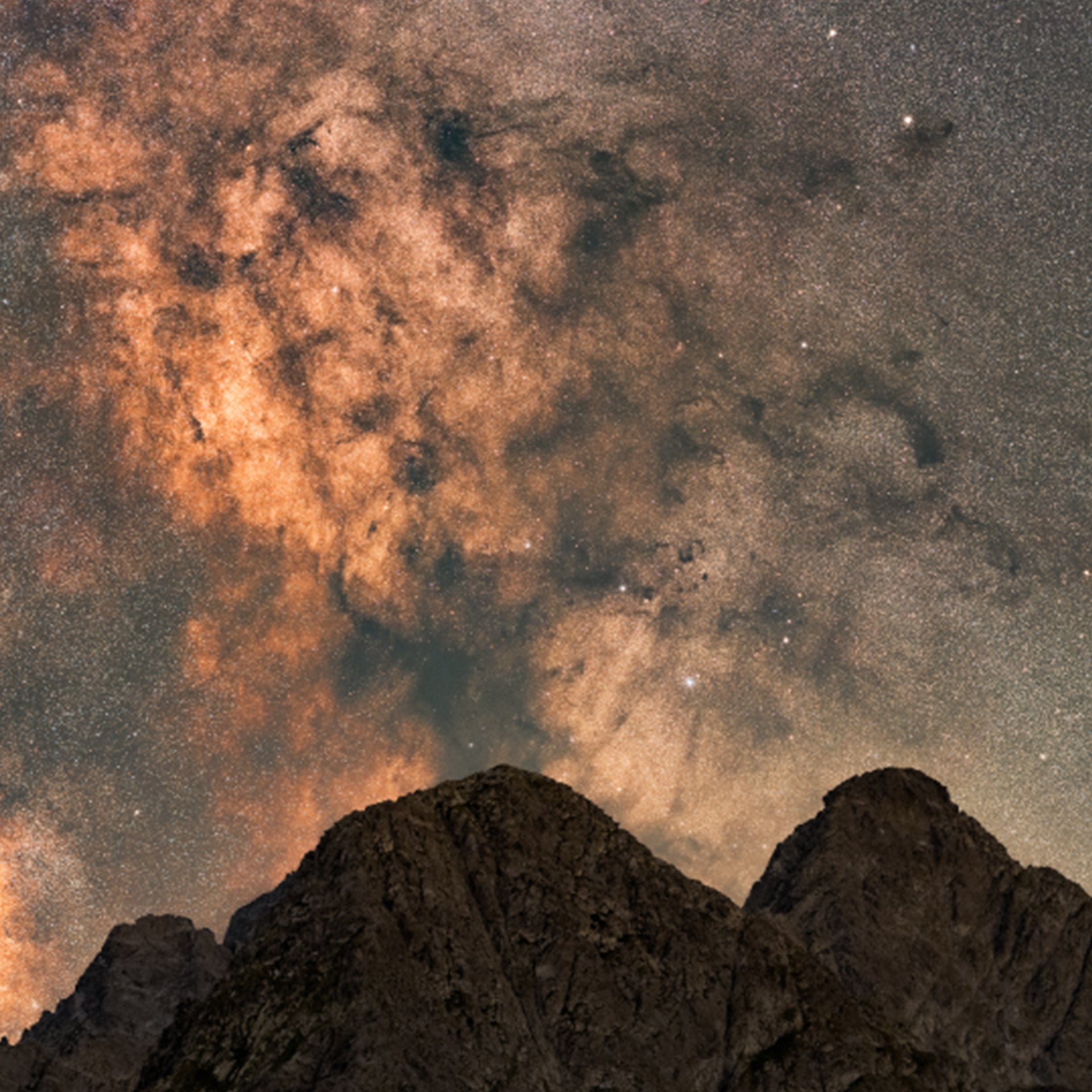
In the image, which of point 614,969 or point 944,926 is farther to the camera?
point 944,926

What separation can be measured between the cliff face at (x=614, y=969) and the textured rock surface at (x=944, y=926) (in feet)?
0.50

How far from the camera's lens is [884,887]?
76500mm

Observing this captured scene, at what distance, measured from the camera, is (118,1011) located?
88.4 metres

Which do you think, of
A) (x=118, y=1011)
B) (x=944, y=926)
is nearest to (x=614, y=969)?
(x=944, y=926)

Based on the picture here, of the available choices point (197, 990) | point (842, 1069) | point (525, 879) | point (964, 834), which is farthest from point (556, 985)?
point (197, 990)

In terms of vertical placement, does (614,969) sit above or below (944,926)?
above

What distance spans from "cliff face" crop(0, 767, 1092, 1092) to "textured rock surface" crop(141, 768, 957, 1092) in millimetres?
115

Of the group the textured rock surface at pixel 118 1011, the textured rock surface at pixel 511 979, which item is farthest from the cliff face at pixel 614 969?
the textured rock surface at pixel 118 1011

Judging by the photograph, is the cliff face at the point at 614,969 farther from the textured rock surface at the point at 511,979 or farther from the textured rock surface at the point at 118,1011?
the textured rock surface at the point at 118,1011

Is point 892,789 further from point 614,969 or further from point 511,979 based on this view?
point 511,979

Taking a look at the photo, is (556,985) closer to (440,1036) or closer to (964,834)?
(440,1036)

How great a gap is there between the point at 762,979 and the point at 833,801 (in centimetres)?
2279

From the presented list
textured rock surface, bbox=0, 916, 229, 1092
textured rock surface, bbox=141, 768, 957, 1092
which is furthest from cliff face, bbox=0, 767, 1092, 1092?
textured rock surface, bbox=0, 916, 229, 1092

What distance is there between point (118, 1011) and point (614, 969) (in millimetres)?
49976
